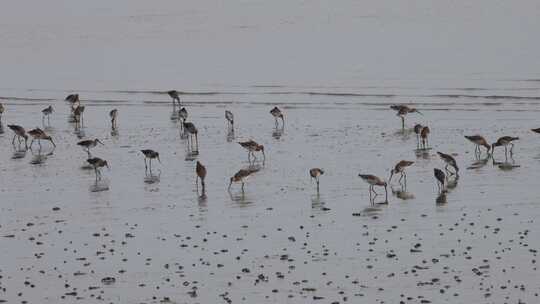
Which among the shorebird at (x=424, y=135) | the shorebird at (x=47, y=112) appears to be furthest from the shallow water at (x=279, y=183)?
the shorebird at (x=47, y=112)

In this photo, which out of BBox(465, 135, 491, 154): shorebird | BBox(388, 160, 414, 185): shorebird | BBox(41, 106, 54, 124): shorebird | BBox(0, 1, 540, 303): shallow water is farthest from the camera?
BBox(41, 106, 54, 124): shorebird

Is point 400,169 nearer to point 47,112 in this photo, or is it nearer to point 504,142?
point 504,142

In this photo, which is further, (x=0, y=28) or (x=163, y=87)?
(x=0, y=28)

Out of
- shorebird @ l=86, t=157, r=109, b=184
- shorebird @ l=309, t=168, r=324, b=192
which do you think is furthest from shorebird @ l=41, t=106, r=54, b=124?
shorebird @ l=309, t=168, r=324, b=192

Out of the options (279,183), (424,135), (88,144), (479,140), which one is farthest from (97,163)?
(479,140)

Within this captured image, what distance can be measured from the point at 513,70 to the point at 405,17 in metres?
28.7

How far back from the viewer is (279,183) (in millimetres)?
26531

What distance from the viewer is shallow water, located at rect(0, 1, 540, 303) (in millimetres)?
18672

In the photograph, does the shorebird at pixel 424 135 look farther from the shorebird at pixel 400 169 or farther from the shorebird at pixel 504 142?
the shorebird at pixel 400 169

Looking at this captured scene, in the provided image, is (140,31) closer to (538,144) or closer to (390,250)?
(538,144)

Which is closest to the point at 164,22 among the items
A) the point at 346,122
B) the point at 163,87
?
the point at 163,87

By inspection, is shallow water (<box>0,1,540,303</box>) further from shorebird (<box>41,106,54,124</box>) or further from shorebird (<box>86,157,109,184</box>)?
shorebird (<box>41,106,54,124</box>)

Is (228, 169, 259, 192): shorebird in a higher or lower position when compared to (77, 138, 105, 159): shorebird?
lower

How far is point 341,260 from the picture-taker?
1967cm
